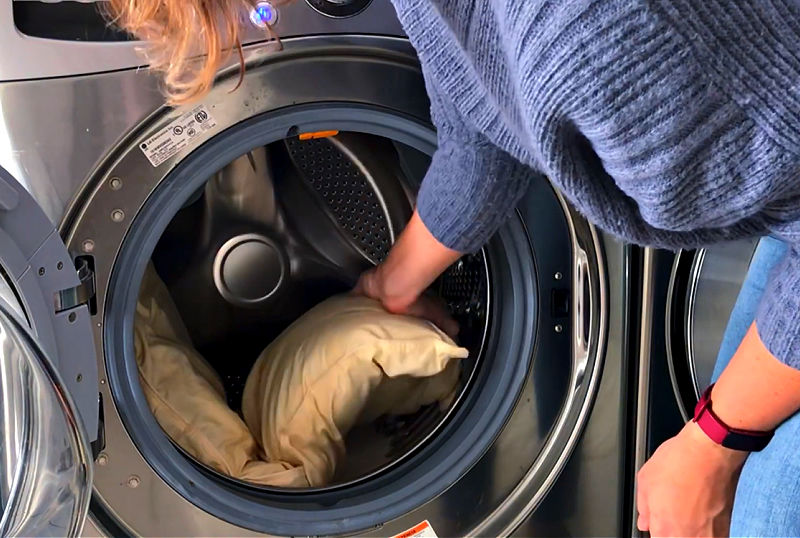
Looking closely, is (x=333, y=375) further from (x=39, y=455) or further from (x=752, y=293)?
(x=752, y=293)

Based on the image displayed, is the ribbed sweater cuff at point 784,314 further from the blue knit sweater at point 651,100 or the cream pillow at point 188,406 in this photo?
the cream pillow at point 188,406

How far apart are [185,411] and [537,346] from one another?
0.43 meters

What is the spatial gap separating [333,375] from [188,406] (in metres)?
0.18

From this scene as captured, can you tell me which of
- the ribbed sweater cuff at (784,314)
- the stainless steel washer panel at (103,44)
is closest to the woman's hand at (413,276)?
the stainless steel washer panel at (103,44)

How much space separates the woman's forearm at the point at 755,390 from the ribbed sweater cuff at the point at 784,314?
0.05ft

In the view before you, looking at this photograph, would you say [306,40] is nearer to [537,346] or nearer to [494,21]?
[494,21]

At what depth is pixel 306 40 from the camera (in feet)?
2.51

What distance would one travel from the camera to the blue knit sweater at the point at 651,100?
1.36 ft

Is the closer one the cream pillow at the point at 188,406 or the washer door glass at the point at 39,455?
the washer door glass at the point at 39,455

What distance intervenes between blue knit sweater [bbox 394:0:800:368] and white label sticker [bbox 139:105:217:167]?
0.96 feet

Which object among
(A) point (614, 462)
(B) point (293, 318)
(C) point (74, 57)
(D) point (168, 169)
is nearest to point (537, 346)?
(A) point (614, 462)

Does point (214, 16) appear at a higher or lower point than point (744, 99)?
higher

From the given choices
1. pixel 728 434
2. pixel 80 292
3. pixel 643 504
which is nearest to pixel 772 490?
pixel 728 434

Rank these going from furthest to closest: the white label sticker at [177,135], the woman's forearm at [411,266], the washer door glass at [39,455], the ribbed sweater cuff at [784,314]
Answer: the woman's forearm at [411,266]
the white label sticker at [177,135]
the washer door glass at [39,455]
the ribbed sweater cuff at [784,314]
